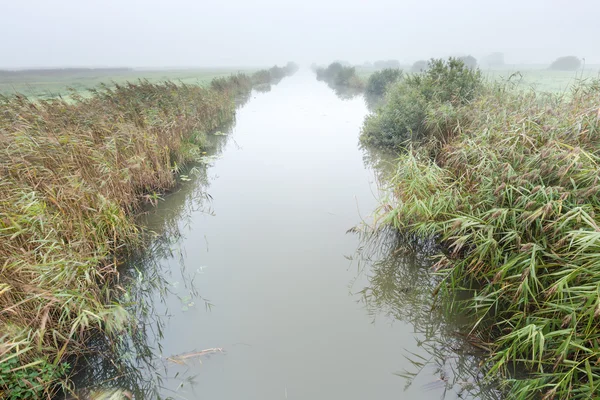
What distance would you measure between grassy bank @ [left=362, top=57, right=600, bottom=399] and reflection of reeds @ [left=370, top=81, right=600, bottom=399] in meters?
0.01

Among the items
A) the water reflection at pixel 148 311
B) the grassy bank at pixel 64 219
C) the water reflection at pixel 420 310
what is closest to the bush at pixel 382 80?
the grassy bank at pixel 64 219

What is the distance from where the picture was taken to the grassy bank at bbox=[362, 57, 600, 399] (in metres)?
2.08

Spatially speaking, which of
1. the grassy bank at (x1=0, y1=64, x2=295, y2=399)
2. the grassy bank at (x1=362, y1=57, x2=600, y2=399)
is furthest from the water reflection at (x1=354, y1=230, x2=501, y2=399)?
the grassy bank at (x1=0, y1=64, x2=295, y2=399)

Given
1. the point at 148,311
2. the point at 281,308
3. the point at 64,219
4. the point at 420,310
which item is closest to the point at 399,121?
the point at 420,310

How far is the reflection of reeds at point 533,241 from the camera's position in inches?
81.4

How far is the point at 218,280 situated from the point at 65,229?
70.4 inches

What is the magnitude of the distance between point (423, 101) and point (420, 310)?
6481mm

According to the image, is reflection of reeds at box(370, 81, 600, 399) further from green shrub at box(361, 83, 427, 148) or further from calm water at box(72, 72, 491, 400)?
green shrub at box(361, 83, 427, 148)

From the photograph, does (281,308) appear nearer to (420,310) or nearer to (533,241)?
(420,310)

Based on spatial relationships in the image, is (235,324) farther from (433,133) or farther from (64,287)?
(433,133)

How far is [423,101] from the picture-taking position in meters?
7.89

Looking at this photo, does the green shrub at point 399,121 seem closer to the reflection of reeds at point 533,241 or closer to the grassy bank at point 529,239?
the grassy bank at point 529,239

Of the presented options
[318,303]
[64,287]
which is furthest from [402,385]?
[64,287]

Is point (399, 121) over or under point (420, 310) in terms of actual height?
over
